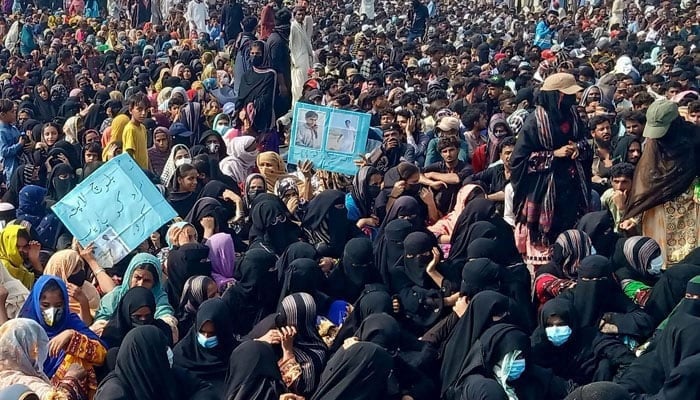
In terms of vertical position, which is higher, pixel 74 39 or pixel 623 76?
pixel 623 76

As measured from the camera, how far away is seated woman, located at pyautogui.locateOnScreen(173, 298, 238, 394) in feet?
15.0

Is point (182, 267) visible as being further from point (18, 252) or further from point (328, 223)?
point (328, 223)

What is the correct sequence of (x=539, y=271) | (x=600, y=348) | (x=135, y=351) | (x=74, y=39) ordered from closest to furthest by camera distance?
(x=135, y=351), (x=600, y=348), (x=539, y=271), (x=74, y=39)

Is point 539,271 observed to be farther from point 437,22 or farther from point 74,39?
point 437,22

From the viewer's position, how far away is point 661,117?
6094 millimetres

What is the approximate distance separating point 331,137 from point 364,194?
36.9 inches

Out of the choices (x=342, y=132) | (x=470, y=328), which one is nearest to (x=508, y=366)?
(x=470, y=328)

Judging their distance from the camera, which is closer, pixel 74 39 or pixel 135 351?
pixel 135 351

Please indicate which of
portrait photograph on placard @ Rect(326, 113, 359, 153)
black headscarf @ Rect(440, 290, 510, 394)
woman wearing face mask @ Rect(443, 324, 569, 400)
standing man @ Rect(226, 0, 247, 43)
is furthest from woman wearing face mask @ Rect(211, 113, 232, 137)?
standing man @ Rect(226, 0, 247, 43)

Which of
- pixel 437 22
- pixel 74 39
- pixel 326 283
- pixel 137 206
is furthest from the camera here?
pixel 437 22

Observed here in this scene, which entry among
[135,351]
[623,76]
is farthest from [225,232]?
[623,76]

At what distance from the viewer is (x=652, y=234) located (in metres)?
6.33

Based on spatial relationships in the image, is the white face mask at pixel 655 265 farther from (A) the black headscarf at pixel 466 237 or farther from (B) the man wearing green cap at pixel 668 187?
(A) the black headscarf at pixel 466 237

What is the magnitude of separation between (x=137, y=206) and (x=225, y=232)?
61 cm
